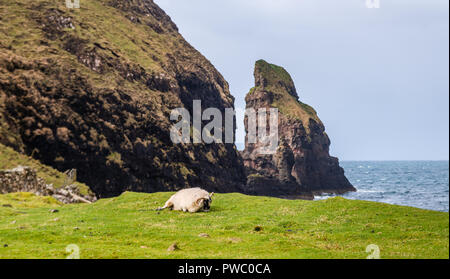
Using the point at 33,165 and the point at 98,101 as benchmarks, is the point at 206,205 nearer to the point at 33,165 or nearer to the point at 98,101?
the point at 33,165

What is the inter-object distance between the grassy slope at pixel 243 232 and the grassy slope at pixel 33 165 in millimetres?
60269

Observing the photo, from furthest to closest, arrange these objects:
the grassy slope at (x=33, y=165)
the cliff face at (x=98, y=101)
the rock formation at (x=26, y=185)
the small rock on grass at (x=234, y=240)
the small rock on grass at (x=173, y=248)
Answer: the cliff face at (x=98, y=101) < the grassy slope at (x=33, y=165) < the rock formation at (x=26, y=185) < the small rock on grass at (x=234, y=240) < the small rock on grass at (x=173, y=248)

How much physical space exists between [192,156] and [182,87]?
135 feet

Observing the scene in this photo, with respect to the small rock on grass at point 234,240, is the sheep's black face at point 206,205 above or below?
above

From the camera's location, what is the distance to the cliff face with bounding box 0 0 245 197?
10381 centimetres

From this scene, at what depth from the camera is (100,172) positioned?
108688 millimetres

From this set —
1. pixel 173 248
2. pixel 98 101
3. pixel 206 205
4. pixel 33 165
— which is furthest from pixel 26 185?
pixel 98 101

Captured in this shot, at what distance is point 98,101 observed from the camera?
119 metres

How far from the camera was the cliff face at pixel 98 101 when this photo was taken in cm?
10381

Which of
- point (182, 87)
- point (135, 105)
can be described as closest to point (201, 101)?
point (182, 87)

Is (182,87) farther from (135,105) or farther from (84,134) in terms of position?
(84,134)

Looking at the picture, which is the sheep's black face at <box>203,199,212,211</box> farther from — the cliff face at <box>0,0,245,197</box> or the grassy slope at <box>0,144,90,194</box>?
the cliff face at <box>0,0,245,197</box>

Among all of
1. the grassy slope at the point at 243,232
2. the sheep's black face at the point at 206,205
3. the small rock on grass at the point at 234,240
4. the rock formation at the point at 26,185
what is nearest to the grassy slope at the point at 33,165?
the rock formation at the point at 26,185

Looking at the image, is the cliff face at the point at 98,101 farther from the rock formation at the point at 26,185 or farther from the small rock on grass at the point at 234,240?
the small rock on grass at the point at 234,240
